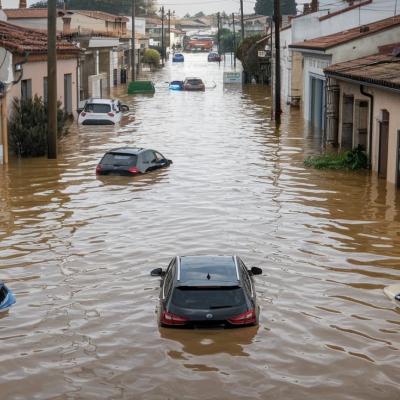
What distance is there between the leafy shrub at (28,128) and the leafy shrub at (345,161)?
10.3 meters

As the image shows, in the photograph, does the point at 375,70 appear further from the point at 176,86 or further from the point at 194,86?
the point at 176,86

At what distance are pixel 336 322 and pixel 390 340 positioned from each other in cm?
114

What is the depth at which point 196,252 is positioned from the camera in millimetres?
19562

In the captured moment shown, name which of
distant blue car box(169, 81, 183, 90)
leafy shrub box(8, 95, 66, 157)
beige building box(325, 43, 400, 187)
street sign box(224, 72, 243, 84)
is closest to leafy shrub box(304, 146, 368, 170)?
beige building box(325, 43, 400, 187)

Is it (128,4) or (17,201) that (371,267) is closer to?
(17,201)

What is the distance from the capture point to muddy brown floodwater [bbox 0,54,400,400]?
41.7 feet

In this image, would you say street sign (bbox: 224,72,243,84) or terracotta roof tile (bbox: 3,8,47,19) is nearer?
terracotta roof tile (bbox: 3,8,47,19)

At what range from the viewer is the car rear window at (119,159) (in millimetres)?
29422

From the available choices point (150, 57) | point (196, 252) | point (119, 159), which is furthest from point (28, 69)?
point (150, 57)

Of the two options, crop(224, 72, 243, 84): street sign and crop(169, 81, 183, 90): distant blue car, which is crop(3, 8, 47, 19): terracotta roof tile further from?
crop(224, 72, 243, 84): street sign

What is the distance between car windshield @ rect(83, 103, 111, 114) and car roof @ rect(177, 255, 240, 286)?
1245 inches

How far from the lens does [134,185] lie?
92.3ft

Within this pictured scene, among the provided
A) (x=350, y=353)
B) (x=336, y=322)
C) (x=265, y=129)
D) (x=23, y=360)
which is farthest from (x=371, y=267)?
(x=265, y=129)

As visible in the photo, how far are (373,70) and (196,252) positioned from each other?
44.9 ft
